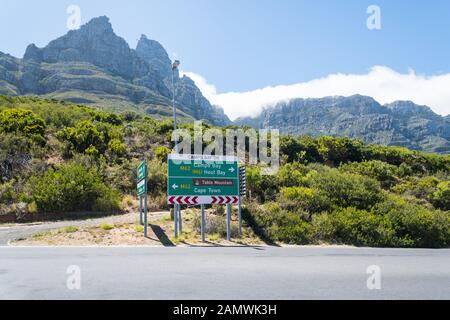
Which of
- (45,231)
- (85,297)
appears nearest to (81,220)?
(45,231)

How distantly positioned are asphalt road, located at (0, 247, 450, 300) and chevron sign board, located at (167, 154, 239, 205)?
5.88 meters

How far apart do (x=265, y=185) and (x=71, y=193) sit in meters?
11.3

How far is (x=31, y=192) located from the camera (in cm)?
2267

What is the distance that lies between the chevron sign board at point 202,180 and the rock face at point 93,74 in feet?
303

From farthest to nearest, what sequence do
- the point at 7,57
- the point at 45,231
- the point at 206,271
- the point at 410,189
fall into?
the point at 7,57, the point at 410,189, the point at 45,231, the point at 206,271

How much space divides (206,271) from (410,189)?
26.2 meters

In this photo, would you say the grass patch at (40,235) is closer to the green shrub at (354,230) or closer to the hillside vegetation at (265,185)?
the hillside vegetation at (265,185)

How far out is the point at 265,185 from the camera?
25375 mm

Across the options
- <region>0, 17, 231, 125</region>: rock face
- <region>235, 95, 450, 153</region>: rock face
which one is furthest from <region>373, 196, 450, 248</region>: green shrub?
<region>235, 95, 450, 153</region>: rock face

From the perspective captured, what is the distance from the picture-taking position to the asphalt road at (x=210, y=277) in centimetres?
679

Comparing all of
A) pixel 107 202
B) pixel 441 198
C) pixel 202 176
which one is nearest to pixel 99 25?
pixel 107 202

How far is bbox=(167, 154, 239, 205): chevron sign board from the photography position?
17703 millimetres

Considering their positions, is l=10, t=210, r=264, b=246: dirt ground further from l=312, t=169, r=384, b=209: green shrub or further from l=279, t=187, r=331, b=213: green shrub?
l=312, t=169, r=384, b=209: green shrub

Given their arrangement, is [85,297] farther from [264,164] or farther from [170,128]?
[170,128]
